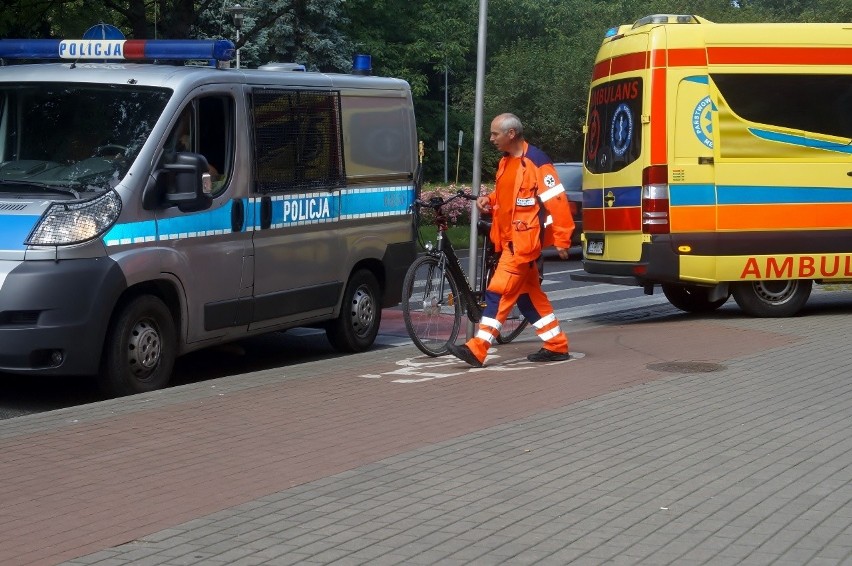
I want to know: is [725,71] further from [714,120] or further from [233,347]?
[233,347]

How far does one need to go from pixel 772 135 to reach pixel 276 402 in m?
6.86

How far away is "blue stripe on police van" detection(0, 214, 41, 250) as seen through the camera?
8.93 metres

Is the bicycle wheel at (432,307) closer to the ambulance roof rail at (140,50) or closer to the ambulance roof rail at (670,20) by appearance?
the ambulance roof rail at (140,50)

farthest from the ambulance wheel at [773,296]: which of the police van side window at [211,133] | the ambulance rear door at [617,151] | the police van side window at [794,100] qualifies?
the police van side window at [211,133]

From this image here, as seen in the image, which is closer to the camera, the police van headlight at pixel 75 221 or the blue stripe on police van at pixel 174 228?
the police van headlight at pixel 75 221

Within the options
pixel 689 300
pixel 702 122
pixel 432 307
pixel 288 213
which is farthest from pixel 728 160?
pixel 288 213

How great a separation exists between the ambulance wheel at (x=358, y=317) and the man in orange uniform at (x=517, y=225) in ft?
5.48

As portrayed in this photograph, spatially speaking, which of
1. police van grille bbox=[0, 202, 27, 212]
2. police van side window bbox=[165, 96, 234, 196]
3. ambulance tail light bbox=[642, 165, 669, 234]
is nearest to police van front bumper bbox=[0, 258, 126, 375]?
police van grille bbox=[0, 202, 27, 212]

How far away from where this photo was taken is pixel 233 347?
11.8 m

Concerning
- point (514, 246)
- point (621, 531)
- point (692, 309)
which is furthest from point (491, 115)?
point (621, 531)

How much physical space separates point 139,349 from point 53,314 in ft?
2.61

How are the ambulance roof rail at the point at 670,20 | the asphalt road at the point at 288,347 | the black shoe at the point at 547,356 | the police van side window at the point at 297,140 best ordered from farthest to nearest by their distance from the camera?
1. the ambulance roof rail at the point at 670,20
2. the black shoe at the point at 547,356
3. the police van side window at the point at 297,140
4. the asphalt road at the point at 288,347

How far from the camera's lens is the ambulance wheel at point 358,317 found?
12.0 metres

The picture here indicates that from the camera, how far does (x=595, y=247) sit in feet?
47.3
